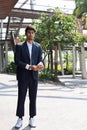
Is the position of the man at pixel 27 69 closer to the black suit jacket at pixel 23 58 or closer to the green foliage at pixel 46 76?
the black suit jacket at pixel 23 58

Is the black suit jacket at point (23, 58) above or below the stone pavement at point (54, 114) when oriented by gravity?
above

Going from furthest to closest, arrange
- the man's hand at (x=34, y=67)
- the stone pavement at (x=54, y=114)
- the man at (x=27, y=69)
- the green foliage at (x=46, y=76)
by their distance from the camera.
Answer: the green foliage at (x=46, y=76), the stone pavement at (x=54, y=114), the man at (x=27, y=69), the man's hand at (x=34, y=67)

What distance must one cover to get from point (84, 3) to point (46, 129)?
17304mm

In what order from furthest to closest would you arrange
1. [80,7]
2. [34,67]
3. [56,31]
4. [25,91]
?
[80,7]
[56,31]
[25,91]
[34,67]

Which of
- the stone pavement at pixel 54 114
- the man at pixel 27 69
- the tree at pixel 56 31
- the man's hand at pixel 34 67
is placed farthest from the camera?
the tree at pixel 56 31

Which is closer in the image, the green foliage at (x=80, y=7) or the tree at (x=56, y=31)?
the tree at (x=56, y=31)

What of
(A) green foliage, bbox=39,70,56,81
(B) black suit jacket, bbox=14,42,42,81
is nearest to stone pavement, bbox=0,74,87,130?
(B) black suit jacket, bbox=14,42,42,81

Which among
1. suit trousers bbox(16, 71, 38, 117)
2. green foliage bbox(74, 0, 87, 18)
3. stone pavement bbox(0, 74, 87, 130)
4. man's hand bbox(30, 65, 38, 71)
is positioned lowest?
stone pavement bbox(0, 74, 87, 130)

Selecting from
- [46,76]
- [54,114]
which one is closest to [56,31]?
[46,76]

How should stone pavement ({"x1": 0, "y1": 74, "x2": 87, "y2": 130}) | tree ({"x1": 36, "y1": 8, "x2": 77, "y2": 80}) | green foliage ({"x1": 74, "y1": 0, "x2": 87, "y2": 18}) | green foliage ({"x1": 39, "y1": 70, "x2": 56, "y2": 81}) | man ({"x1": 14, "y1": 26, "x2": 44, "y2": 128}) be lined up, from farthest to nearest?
green foliage ({"x1": 74, "y1": 0, "x2": 87, "y2": 18}) → tree ({"x1": 36, "y1": 8, "x2": 77, "y2": 80}) → green foliage ({"x1": 39, "y1": 70, "x2": 56, "y2": 81}) → stone pavement ({"x1": 0, "y1": 74, "x2": 87, "y2": 130}) → man ({"x1": 14, "y1": 26, "x2": 44, "y2": 128})

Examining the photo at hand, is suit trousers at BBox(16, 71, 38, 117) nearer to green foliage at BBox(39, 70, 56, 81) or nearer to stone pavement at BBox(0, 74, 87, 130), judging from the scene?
stone pavement at BBox(0, 74, 87, 130)

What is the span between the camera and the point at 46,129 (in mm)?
6961

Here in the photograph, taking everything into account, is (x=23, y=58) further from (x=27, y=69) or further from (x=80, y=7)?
(x=80, y=7)

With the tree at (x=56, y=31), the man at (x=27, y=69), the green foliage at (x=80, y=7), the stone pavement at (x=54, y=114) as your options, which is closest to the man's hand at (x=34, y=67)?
the man at (x=27, y=69)
